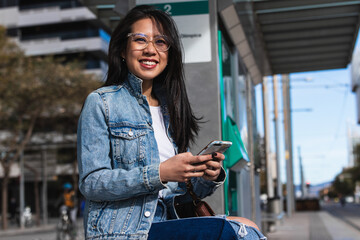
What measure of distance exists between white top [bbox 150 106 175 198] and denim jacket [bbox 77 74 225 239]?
0.09 m

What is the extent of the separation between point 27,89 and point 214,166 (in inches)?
1040

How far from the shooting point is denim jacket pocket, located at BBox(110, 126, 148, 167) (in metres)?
2.25

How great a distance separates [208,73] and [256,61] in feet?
16.4

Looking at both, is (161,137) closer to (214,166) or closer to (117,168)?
(117,168)

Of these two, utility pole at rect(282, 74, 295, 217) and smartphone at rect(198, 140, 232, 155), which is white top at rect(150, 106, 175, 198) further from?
utility pole at rect(282, 74, 295, 217)

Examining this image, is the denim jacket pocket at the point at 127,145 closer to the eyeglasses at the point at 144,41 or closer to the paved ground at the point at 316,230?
the eyeglasses at the point at 144,41

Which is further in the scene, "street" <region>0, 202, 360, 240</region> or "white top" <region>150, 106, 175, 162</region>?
"street" <region>0, 202, 360, 240</region>

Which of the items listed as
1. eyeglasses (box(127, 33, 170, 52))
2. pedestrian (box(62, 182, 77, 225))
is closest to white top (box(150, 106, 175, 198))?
eyeglasses (box(127, 33, 170, 52))

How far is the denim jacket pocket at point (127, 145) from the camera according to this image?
7.37 ft

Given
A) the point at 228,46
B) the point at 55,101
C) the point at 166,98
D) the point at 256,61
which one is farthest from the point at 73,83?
the point at 166,98

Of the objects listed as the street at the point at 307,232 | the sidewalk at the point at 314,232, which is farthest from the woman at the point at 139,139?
the street at the point at 307,232

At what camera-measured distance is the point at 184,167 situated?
78.8 inches

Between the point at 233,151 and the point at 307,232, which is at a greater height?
the point at 233,151

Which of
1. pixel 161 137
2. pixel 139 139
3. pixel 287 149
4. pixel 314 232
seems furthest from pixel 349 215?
pixel 139 139
